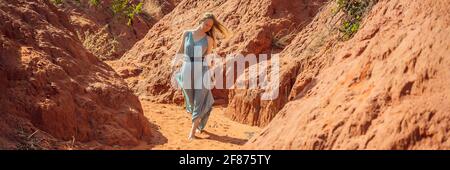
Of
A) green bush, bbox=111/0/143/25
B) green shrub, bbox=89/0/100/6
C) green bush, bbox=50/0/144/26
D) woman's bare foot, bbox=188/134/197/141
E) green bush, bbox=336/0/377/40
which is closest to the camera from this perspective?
woman's bare foot, bbox=188/134/197/141

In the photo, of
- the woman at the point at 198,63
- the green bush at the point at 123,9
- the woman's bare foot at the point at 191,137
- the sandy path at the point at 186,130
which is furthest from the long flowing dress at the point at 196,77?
the green bush at the point at 123,9

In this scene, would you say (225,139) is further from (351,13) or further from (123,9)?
(123,9)

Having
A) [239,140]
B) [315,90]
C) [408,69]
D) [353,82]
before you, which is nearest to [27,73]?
[239,140]

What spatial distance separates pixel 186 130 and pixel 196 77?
2.96 feet

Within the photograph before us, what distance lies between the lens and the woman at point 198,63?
7.11 m

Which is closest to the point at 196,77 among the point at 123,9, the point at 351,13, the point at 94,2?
the point at 351,13

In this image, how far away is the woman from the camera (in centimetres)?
711

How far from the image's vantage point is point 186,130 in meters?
7.75

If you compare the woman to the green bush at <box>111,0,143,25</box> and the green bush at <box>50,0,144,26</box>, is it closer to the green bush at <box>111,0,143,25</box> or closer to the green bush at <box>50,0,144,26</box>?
the green bush at <box>111,0,143,25</box>

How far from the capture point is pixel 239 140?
726 centimetres

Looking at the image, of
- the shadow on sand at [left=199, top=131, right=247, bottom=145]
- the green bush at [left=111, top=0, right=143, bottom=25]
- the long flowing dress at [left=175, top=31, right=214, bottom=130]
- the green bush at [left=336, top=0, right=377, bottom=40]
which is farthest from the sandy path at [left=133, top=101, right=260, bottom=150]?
the green bush at [left=111, top=0, right=143, bottom=25]

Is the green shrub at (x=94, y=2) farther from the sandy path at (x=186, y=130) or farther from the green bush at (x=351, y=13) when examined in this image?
the green bush at (x=351, y=13)

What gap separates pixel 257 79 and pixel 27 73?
3.70 metres
